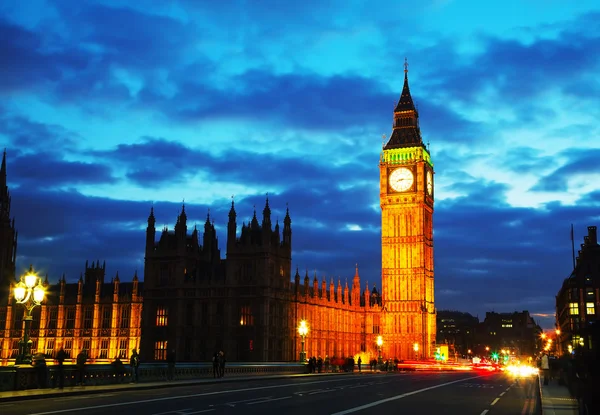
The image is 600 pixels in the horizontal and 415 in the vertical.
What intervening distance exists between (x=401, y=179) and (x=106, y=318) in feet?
175

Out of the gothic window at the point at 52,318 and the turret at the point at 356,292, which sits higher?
the turret at the point at 356,292

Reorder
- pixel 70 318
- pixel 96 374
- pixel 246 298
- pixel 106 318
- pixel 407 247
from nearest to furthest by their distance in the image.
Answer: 1. pixel 96 374
2. pixel 246 298
3. pixel 106 318
4. pixel 70 318
5. pixel 407 247

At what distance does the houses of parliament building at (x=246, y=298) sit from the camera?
273ft

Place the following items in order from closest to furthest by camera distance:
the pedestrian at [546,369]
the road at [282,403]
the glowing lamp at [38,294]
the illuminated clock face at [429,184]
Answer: the road at [282,403], the glowing lamp at [38,294], the pedestrian at [546,369], the illuminated clock face at [429,184]

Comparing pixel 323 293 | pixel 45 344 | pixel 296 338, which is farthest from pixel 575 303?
pixel 45 344

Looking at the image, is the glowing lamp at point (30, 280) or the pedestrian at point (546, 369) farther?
the pedestrian at point (546, 369)

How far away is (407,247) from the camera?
11725 centimetres

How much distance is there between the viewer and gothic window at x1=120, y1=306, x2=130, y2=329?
103250 millimetres

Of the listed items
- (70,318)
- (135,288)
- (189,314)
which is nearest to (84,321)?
(70,318)

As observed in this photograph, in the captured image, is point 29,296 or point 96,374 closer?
point 29,296

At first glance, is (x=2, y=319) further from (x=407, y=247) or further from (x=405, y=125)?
(x=405, y=125)

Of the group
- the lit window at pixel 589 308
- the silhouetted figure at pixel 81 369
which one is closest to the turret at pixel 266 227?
the silhouetted figure at pixel 81 369

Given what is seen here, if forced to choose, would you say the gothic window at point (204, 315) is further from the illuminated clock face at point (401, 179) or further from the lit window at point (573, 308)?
the lit window at point (573, 308)

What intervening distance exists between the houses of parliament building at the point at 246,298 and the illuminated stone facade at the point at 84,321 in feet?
0.52
